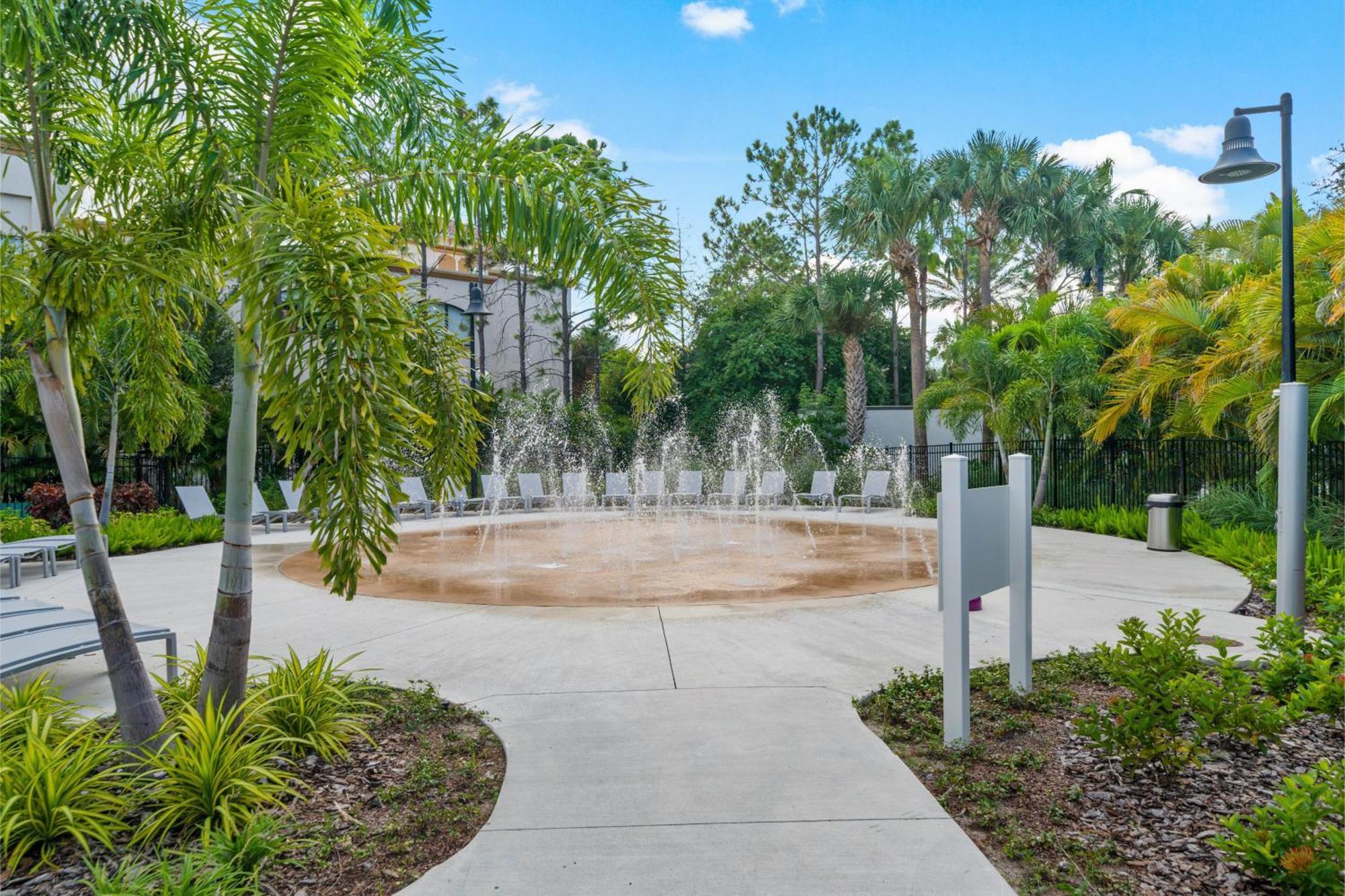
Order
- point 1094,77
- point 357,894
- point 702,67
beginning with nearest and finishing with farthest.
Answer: point 357,894 → point 1094,77 → point 702,67

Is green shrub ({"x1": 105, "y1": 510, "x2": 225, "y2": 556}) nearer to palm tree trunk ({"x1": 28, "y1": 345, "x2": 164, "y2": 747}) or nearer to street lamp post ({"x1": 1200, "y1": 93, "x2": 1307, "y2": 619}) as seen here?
palm tree trunk ({"x1": 28, "y1": 345, "x2": 164, "y2": 747})

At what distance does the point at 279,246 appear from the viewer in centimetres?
296

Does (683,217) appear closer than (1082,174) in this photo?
No

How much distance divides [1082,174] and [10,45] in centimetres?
2857

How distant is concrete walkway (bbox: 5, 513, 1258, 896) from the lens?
2900 mm

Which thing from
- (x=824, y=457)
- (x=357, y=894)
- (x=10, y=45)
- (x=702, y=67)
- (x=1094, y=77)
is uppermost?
(x=702, y=67)

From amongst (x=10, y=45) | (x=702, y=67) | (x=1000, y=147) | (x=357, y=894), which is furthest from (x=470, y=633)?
(x=1000, y=147)

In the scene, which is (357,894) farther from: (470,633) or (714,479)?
(714,479)

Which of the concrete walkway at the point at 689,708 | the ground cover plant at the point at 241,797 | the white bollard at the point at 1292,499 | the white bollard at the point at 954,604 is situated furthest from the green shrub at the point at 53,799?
the white bollard at the point at 1292,499

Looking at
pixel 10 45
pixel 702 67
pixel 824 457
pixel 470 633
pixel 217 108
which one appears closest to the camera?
pixel 10 45

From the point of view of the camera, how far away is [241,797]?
322 centimetres

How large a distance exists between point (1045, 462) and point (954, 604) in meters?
13.3

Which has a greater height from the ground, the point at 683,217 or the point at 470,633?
the point at 683,217

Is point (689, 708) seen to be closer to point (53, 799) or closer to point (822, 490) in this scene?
point (53, 799)
